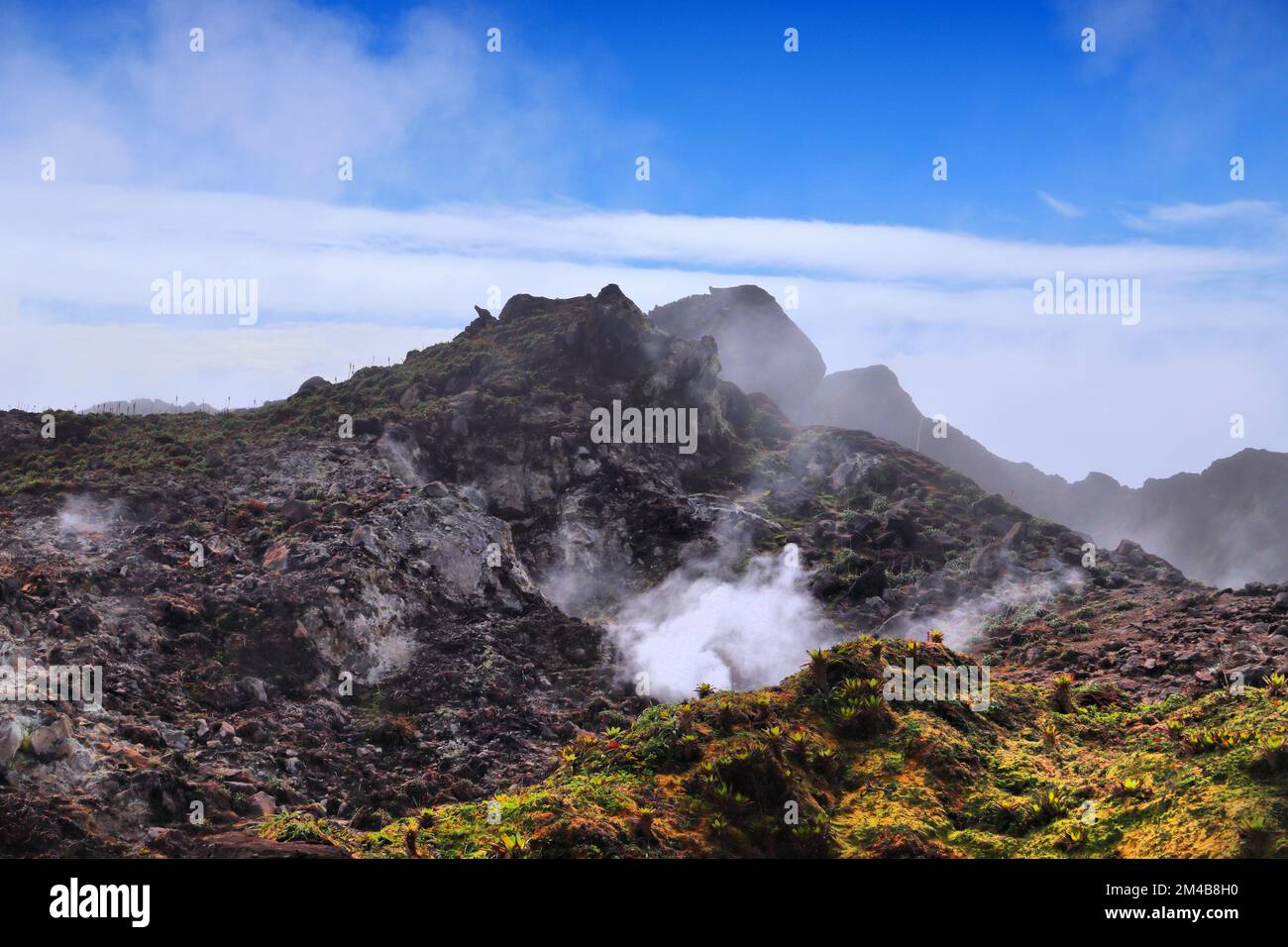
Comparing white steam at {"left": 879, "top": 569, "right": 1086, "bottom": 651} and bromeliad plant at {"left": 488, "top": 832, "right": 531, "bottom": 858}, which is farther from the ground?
white steam at {"left": 879, "top": 569, "right": 1086, "bottom": 651}

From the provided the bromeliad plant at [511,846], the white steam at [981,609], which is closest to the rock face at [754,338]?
the white steam at [981,609]

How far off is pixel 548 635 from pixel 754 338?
1932 inches

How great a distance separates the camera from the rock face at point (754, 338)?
71.9 meters

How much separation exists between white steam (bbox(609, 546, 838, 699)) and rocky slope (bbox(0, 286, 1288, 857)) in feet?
2.38

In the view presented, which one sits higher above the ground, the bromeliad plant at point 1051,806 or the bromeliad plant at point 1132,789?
the bromeliad plant at point 1132,789

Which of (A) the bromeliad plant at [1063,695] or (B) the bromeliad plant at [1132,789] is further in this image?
(A) the bromeliad plant at [1063,695]

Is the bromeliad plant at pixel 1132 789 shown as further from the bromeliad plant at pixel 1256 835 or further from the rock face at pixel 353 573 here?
the rock face at pixel 353 573

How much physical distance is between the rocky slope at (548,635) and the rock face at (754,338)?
20540 millimetres

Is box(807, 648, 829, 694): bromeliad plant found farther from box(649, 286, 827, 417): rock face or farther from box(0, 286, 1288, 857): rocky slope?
box(649, 286, 827, 417): rock face

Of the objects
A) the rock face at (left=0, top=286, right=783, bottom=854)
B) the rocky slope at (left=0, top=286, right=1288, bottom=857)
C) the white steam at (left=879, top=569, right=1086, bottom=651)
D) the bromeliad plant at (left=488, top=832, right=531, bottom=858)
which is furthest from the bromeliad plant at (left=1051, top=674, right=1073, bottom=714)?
the white steam at (left=879, top=569, right=1086, bottom=651)

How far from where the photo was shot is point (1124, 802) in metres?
13.1

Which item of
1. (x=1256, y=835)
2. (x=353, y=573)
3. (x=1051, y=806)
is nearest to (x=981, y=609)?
(x=1051, y=806)

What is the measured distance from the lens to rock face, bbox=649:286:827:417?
71.9 meters

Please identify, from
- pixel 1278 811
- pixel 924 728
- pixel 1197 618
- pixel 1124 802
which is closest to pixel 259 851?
pixel 924 728
